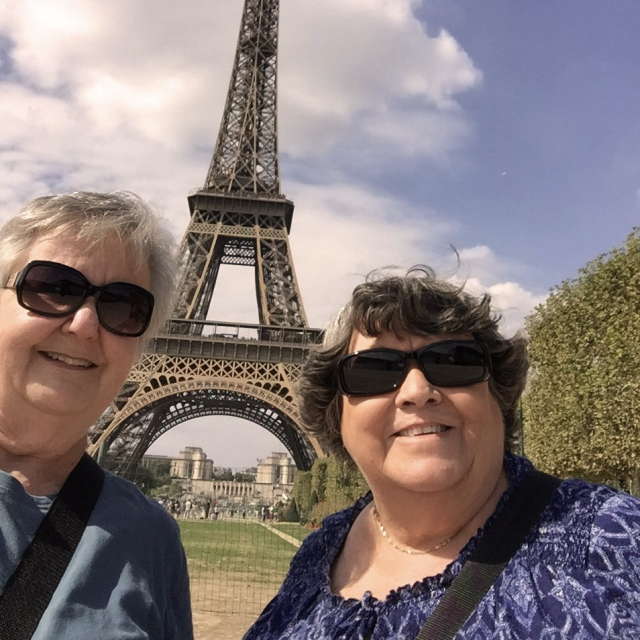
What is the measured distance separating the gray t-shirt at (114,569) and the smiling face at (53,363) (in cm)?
18

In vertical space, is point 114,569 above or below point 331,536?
below

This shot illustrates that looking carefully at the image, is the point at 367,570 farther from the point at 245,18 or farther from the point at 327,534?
the point at 245,18

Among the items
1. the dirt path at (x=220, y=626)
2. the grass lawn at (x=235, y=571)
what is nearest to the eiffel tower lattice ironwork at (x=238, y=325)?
the grass lawn at (x=235, y=571)

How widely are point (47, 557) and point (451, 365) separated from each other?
126 cm

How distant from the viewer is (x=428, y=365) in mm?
1916

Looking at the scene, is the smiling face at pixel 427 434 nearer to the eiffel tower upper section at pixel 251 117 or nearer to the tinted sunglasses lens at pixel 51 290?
the tinted sunglasses lens at pixel 51 290

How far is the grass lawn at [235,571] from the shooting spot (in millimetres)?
10531

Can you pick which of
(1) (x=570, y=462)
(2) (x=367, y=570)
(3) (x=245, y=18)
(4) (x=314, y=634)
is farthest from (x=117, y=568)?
(3) (x=245, y=18)

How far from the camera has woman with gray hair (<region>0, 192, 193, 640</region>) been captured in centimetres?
179

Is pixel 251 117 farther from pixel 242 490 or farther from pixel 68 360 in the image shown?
pixel 242 490

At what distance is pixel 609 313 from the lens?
12.4m

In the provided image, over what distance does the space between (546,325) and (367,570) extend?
1310cm

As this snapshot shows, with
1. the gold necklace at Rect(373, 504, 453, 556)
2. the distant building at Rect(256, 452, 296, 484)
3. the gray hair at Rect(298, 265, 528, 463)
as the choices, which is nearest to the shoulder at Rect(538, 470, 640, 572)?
the gold necklace at Rect(373, 504, 453, 556)

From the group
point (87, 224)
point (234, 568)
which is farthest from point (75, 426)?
point (234, 568)
